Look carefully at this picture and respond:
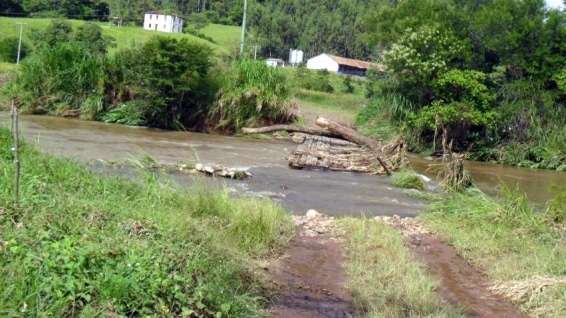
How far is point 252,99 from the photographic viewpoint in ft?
73.7

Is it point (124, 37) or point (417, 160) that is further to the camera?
point (124, 37)

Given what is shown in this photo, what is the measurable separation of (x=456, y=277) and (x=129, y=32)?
54.5 m

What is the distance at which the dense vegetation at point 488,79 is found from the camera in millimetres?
22766

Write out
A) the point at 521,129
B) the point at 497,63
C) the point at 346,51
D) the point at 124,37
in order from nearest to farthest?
the point at 521,129 < the point at 497,63 < the point at 124,37 < the point at 346,51

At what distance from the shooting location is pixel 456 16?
24578 millimetres

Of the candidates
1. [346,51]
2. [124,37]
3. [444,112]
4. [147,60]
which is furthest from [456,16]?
[346,51]

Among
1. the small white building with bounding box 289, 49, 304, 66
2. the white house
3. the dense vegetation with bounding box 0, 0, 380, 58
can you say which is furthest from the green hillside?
the white house

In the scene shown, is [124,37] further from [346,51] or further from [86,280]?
[86,280]

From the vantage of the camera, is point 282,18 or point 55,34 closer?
point 55,34

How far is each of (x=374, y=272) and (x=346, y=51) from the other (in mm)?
82371

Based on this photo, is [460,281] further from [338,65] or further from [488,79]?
[338,65]

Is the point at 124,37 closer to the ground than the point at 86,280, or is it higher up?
higher up

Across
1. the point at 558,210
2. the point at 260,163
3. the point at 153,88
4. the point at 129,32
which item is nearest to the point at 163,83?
the point at 153,88

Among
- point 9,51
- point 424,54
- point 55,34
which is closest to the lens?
point 424,54
